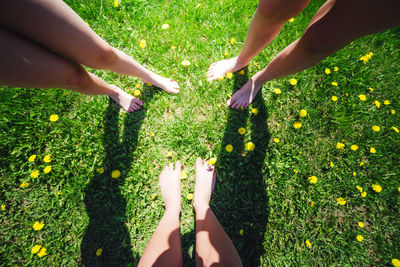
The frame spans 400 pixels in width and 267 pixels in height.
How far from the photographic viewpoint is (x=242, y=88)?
205cm

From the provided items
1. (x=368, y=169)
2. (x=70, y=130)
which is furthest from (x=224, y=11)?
(x=368, y=169)

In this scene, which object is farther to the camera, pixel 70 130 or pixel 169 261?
pixel 70 130

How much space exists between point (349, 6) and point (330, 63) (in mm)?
1671

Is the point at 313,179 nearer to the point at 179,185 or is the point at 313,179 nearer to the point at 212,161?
the point at 212,161

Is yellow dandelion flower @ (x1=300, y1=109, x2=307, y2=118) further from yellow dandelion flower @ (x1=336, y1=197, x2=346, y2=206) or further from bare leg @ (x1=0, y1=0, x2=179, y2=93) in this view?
bare leg @ (x1=0, y1=0, x2=179, y2=93)

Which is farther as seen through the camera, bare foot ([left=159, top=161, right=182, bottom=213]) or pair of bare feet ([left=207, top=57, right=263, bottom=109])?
pair of bare feet ([left=207, top=57, right=263, bottom=109])

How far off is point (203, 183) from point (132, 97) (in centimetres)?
129

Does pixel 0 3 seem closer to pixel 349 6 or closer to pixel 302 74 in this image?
pixel 349 6

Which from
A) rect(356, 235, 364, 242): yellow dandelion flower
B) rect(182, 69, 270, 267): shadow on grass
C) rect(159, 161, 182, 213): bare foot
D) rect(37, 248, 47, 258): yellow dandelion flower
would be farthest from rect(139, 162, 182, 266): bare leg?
rect(356, 235, 364, 242): yellow dandelion flower

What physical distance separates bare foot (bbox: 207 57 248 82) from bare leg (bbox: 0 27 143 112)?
4.38 ft

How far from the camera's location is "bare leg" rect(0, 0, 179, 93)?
0.83 meters

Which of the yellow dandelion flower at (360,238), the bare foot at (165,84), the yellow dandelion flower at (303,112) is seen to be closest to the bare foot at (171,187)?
the bare foot at (165,84)

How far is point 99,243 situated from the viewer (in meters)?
1.72

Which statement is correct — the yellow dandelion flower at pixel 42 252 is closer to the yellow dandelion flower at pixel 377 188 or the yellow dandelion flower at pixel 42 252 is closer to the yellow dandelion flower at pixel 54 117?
the yellow dandelion flower at pixel 54 117
